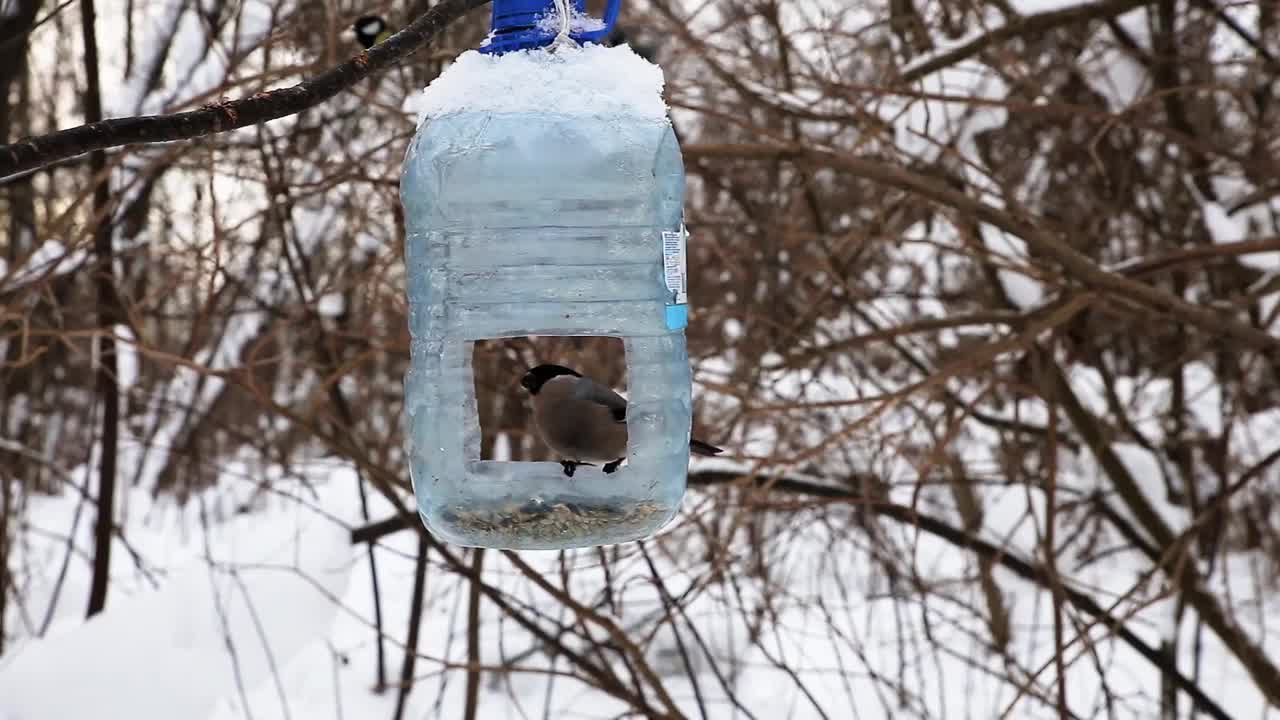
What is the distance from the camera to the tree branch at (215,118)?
1186mm

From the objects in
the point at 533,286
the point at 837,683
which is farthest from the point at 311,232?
the point at 533,286

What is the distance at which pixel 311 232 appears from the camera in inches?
206

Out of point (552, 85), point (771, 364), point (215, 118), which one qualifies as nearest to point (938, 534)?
point (771, 364)

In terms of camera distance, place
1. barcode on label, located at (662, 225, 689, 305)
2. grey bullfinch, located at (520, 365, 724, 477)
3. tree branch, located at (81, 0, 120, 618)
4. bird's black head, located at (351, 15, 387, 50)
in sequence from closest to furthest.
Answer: barcode on label, located at (662, 225, 689, 305)
grey bullfinch, located at (520, 365, 724, 477)
tree branch, located at (81, 0, 120, 618)
bird's black head, located at (351, 15, 387, 50)

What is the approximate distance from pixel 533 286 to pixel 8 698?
6.89ft

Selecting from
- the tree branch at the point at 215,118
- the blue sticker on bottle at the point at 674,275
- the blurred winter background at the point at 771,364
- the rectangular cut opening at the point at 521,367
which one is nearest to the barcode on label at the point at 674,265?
the blue sticker on bottle at the point at 674,275

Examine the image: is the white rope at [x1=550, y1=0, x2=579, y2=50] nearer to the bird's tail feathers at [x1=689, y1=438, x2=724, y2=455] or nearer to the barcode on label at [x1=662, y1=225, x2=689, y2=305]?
the barcode on label at [x1=662, y1=225, x2=689, y2=305]

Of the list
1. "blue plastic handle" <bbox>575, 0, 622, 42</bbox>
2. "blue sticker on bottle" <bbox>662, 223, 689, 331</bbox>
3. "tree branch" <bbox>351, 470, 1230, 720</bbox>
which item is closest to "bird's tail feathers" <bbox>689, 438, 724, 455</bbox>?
"blue sticker on bottle" <bbox>662, 223, 689, 331</bbox>

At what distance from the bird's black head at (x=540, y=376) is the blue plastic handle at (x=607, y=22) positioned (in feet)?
1.89

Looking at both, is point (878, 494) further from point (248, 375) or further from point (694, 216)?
point (248, 375)

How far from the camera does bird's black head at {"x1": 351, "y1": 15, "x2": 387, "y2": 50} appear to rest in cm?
393

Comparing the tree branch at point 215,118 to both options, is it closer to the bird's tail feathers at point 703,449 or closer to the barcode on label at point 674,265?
the barcode on label at point 674,265

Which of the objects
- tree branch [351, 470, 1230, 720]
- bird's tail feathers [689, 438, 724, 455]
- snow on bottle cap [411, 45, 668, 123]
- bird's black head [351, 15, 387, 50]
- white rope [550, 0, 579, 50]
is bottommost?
tree branch [351, 470, 1230, 720]

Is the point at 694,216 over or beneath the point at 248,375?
over
